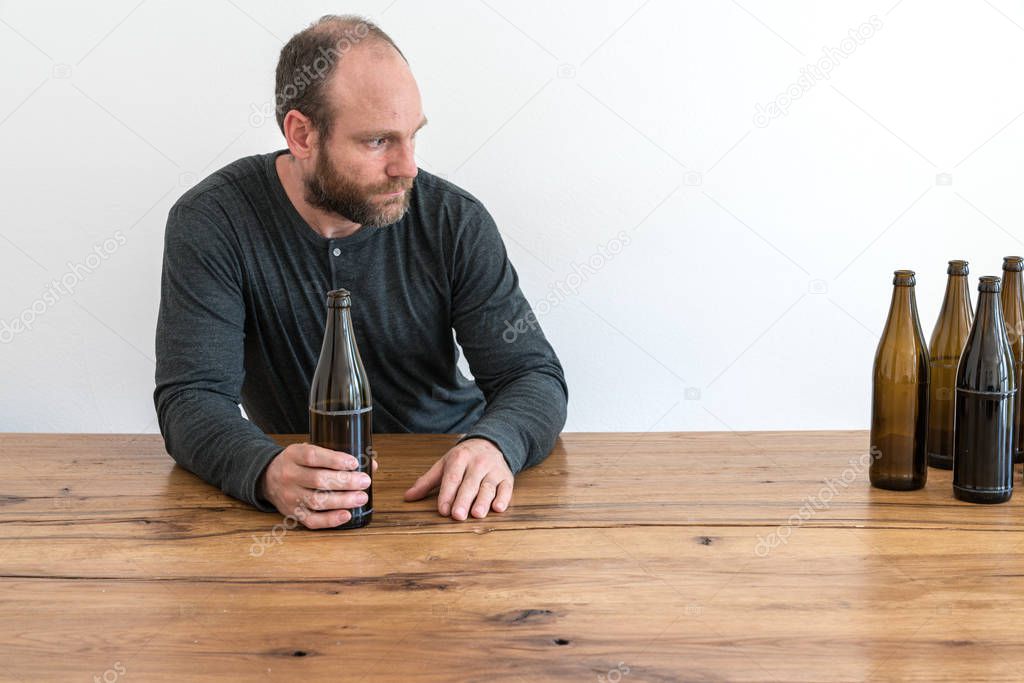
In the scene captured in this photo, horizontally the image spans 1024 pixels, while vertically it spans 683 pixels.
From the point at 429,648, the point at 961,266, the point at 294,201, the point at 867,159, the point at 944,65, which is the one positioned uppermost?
the point at 944,65

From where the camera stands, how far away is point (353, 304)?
1.74 metres

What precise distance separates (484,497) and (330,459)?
19cm

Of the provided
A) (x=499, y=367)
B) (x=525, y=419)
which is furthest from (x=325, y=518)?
(x=499, y=367)

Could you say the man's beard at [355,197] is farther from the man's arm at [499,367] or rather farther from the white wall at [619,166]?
the white wall at [619,166]

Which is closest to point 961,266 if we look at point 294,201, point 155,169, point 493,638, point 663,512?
point 663,512

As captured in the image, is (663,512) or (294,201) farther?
(294,201)

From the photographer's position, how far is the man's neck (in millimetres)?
1734

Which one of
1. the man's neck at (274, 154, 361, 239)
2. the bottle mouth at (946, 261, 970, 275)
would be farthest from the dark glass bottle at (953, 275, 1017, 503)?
the man's neck at (274, 154, 361, 239)

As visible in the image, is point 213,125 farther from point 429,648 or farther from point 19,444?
point 429,648

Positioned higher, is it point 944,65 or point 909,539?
point 944,65

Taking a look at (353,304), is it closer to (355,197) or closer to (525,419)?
(355,197)

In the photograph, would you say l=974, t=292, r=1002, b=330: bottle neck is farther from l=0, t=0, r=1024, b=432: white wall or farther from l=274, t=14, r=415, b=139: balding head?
l=0, t=0, r=1024, b=432: white wall

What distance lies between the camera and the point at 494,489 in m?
1.29

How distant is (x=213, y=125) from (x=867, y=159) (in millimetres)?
1367
